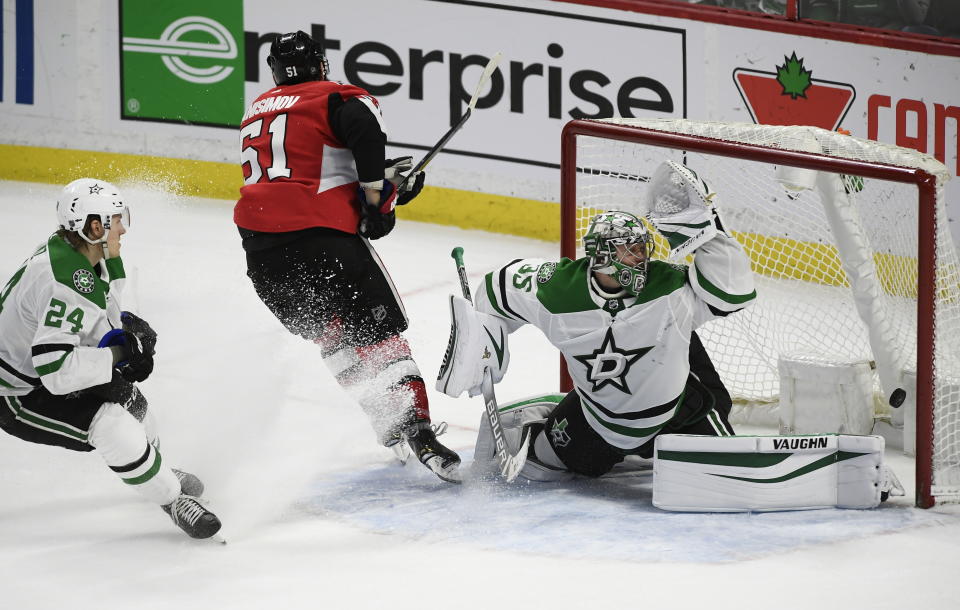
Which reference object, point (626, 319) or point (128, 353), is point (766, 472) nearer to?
point (626, 319)

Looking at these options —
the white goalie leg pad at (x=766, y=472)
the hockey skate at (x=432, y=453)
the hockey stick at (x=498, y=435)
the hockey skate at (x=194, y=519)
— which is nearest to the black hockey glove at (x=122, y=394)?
the hockey skate at (x=194, y=519)

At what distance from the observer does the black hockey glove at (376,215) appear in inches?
138

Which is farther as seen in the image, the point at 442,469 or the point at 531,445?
the point at 531,445

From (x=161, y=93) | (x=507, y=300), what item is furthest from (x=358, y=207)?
(x=161, y=93)

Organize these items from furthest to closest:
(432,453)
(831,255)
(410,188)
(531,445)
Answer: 1. (831,255)
2. (410,188)
3. (531,445)
4. (432,453)

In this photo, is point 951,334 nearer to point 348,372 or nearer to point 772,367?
point 772,367

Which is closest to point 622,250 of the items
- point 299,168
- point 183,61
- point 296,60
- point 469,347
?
point 469,347

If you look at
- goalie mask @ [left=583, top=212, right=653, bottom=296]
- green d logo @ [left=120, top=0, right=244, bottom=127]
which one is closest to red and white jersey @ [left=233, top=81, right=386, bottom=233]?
goalie mask @ [left=583, top=212, right=653, bottom=296]

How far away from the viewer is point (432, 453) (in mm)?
3293

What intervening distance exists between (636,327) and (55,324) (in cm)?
131

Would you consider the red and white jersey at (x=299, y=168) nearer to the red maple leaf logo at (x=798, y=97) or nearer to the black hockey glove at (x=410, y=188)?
the black hockey glove at (x=410, y=188)

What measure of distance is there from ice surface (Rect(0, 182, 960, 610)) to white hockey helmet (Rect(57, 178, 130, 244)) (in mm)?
731

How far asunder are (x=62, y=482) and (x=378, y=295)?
97cm

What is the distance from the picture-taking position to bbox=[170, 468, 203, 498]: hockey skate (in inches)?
128
